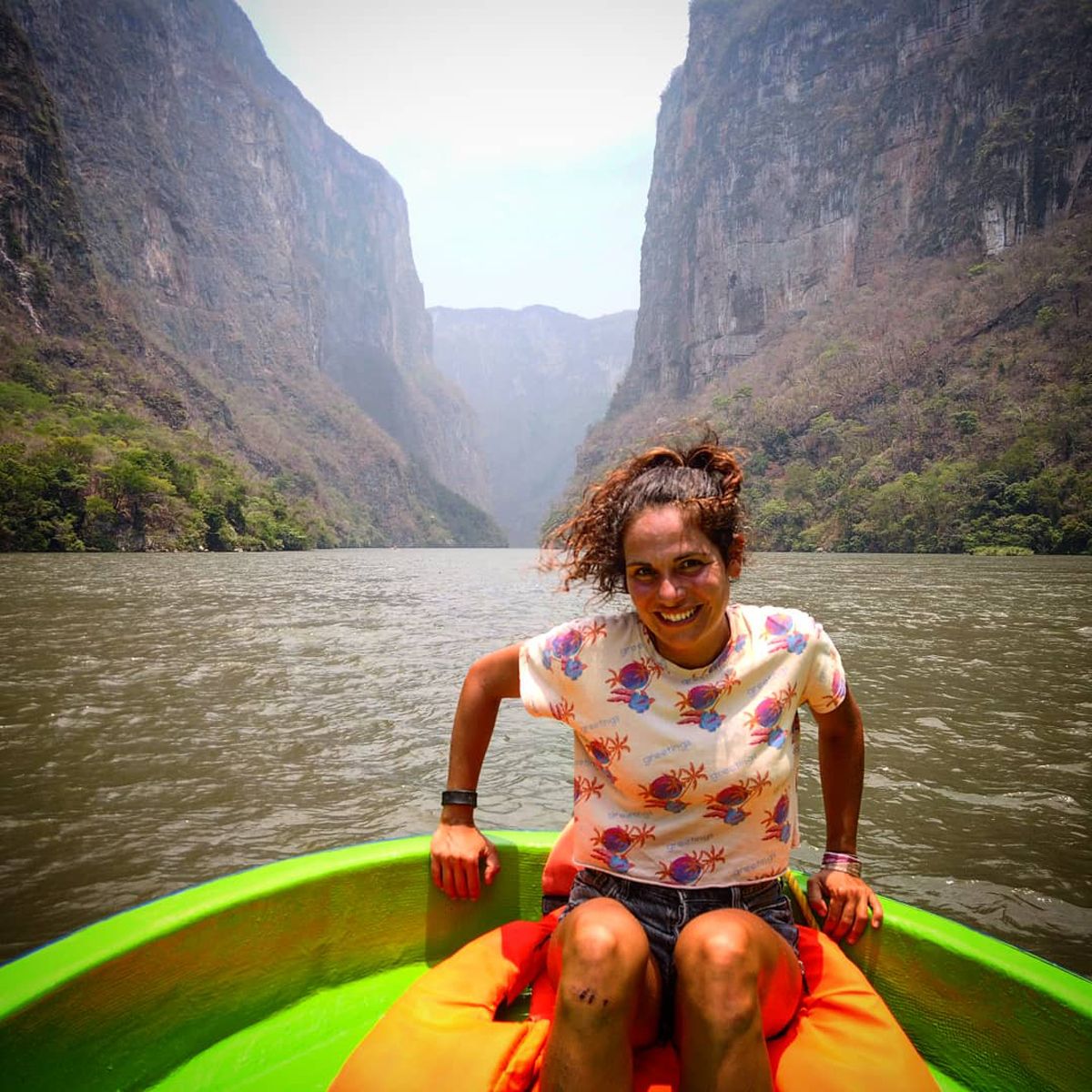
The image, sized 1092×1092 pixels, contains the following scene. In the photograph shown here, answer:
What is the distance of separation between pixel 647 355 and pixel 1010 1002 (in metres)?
106

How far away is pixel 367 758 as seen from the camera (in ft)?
13.4

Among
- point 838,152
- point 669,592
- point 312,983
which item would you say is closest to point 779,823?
point 669,592

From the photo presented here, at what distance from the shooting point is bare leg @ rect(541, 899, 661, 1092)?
0.97 metres

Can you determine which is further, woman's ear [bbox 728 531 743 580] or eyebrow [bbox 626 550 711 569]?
woman's ear [bbox 728 531 743 580]

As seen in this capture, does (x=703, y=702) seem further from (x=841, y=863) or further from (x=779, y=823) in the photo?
(x=841, y=863)

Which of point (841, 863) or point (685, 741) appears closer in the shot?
point (685, 741)

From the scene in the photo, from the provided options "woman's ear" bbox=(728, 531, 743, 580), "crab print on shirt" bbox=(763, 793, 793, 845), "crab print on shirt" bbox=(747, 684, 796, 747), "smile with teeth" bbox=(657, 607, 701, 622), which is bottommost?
"crab print on shirt" bbox=(763, 793, 793, 845)

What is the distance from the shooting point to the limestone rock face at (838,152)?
59.8 m

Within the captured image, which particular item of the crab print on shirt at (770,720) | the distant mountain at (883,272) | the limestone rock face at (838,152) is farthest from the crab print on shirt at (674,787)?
the limestone rock face at (838,152)

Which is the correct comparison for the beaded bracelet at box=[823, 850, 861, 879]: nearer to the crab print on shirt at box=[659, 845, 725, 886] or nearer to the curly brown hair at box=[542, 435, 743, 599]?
the crab print on shirt at box=[659, 845, 725, 886]

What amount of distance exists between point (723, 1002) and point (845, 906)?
0.53m

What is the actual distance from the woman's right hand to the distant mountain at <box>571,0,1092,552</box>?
96.6ft

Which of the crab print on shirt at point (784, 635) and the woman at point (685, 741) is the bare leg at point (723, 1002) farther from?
the crab print on shirt at point (784, 635)

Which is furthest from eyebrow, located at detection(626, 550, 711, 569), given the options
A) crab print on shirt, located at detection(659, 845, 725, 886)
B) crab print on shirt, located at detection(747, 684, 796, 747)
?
crab print on shirt, located at detection(659, 845, 725, 886)
